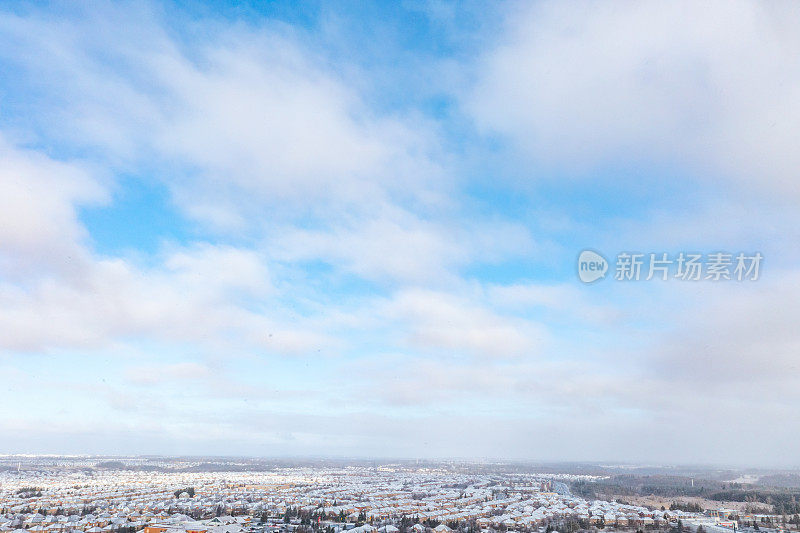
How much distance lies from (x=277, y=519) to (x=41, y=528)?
33.8 feet

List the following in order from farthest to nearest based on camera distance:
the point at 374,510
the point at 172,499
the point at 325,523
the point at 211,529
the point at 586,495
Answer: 1. the point at 586,495
2. the point at 172,499
3. the point at 374,510
4. the point at 325,523
5. the point at 211,529

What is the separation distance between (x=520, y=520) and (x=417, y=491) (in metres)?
19.5

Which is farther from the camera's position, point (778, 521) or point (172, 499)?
point (172, 499)

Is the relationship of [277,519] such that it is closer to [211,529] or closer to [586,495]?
[211,529]

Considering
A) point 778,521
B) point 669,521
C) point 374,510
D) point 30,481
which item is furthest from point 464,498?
point 30,481

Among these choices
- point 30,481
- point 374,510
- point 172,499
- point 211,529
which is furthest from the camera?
point 30,481

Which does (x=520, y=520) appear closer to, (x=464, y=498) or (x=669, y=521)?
(x=669, y=521)

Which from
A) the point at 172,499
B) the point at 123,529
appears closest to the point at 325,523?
the point at 123,529

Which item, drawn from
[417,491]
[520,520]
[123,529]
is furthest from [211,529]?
[417,491]

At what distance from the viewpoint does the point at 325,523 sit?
27.2m

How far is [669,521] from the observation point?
2905 centimetres

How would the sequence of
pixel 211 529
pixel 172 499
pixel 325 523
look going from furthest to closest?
pixel 172 499, pixel 325 523, pixel 211 529

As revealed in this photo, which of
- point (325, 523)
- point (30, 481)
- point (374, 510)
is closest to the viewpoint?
point (325, 523)

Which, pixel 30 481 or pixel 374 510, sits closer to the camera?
pixel 374 510
